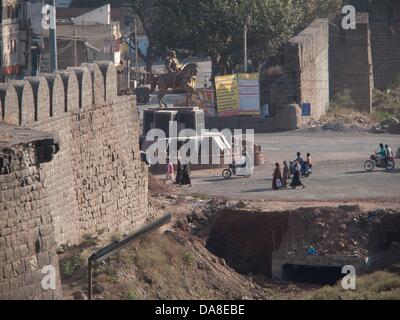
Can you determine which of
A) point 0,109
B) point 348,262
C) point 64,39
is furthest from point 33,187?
point 64,39

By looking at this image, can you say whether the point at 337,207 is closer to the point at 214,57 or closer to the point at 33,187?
the point at 33,187

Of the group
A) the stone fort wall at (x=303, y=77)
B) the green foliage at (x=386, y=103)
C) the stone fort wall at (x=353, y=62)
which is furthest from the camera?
the stone fort wall at (x=353, y=62)

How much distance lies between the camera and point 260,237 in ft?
124

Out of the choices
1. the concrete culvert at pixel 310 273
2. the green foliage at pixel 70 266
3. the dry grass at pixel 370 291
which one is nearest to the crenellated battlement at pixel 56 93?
the green foliage at pixel 70 266

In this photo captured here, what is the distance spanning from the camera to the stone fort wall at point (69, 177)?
18234mm

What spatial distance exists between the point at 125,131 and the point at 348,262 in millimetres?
7696

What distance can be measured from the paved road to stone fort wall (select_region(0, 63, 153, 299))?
25.6 feet

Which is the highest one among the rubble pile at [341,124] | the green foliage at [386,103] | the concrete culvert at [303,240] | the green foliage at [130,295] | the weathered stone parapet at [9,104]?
the weathered stone parapet at [9,104]

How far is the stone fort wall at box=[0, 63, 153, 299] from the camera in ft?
59.8

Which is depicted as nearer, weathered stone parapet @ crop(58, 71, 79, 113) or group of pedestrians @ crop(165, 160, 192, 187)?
weathered stone parapet @ crop(58, 71, 79, 113)

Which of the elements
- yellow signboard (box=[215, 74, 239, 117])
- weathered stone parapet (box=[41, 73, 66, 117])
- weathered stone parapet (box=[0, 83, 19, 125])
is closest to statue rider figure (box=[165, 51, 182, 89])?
yellow signboard (box=[215, 74, 239, 117])

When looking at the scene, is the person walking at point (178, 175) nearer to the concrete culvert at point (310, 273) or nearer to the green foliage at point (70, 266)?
the concrete culvert at point (310, 273)

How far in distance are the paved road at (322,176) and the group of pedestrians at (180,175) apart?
1.35 feet

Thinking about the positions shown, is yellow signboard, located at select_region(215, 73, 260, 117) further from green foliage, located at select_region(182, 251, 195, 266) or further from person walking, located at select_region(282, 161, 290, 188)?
green foliage, located at select_region(182, 251, 195, 266)
